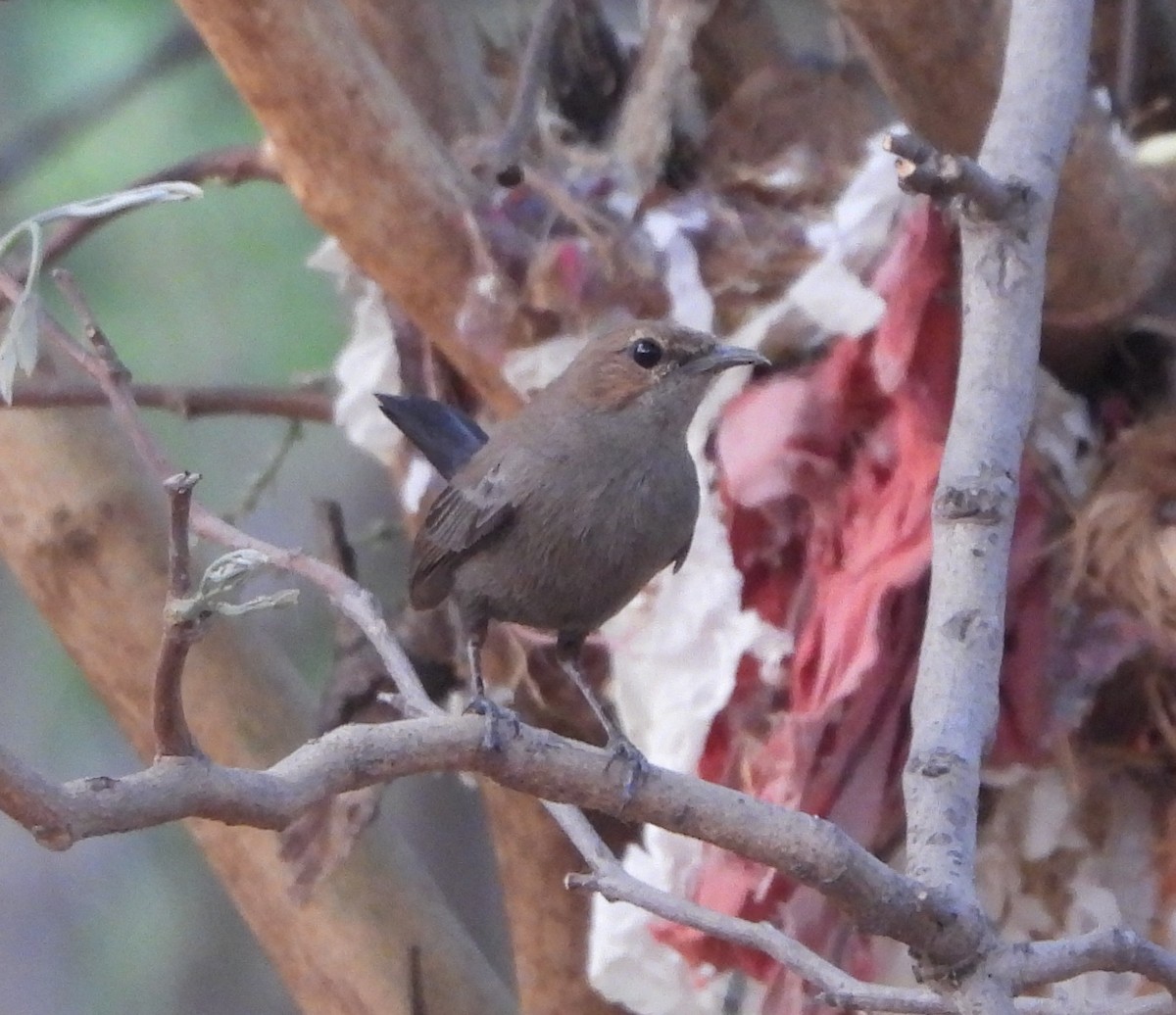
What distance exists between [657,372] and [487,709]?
1.38ft

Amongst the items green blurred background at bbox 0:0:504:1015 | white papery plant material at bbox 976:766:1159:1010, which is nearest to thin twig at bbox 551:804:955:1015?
white papery plant material at bbox 976:766:1159:1010

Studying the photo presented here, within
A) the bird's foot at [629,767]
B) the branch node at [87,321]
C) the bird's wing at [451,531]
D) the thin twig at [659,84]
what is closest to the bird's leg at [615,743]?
the bird's foot at [629,767]

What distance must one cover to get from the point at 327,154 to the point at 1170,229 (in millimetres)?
919

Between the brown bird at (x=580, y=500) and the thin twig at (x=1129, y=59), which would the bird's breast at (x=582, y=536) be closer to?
the brown bird at (x=580, y=500)

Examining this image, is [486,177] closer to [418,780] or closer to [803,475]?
[803,475]

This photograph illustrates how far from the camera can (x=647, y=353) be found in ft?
4.93

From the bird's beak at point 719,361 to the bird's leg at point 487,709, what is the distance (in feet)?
1.06

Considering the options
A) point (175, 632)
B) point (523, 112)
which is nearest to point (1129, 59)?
point (523, 112)

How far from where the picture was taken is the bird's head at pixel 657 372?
58.8 inches

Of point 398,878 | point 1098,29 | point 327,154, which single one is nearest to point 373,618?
point 327,154

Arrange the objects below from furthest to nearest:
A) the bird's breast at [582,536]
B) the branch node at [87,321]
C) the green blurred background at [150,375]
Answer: the green blurred background at [150,375]
the bird's breast at [582,536]
the branch node at [87,321]

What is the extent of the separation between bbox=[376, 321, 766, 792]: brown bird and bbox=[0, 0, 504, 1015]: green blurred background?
1.30 metres

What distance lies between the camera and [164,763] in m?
0.71

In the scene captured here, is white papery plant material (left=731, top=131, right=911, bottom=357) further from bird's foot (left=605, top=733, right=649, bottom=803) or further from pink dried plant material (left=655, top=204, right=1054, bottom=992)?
bird's foot (left=605, top=733, right=649, bottom=803)
